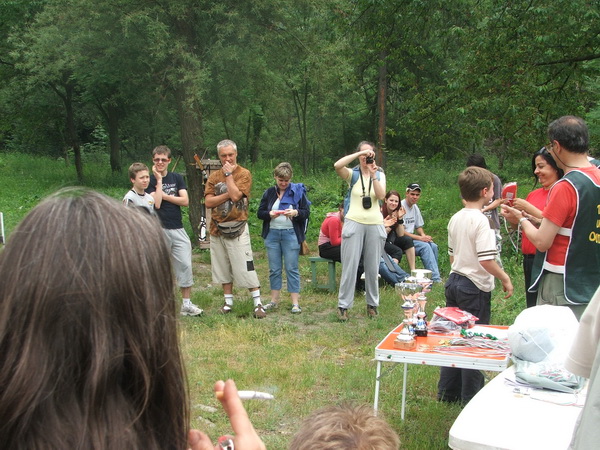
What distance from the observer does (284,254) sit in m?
7.88

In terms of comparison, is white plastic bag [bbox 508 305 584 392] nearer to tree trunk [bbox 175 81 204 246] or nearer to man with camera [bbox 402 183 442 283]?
man with camera [bbox 402 183 442 283]

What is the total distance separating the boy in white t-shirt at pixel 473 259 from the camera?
14.8 ft

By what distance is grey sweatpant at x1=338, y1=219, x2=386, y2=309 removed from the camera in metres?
7.11

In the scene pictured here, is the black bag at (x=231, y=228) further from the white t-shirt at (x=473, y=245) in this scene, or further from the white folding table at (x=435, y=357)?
the white folding table at (x=435, y=357)

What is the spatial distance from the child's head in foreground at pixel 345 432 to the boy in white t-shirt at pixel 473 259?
2.74 metres

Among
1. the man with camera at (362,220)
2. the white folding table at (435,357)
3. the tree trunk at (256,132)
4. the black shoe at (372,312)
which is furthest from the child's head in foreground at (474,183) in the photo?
the tree trunk at (256,132)

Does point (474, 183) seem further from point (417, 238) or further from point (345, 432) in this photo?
point (417, 238)

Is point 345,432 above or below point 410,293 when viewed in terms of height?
above

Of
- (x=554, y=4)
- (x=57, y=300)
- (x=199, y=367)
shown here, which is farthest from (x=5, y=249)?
(x=554, y=4)

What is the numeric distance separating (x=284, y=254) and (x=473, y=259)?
3.56 meters

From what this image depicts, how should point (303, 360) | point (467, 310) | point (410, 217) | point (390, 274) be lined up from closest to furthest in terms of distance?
point (467, 310), point (303, 360), point (390, 274), point (410, 217)

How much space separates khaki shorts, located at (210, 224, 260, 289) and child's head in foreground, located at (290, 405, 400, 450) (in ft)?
18.5

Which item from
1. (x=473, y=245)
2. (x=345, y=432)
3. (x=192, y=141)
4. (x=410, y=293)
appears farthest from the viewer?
(x=192, y=141)

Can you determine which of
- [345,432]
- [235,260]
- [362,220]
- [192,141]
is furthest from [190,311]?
[345,432]
